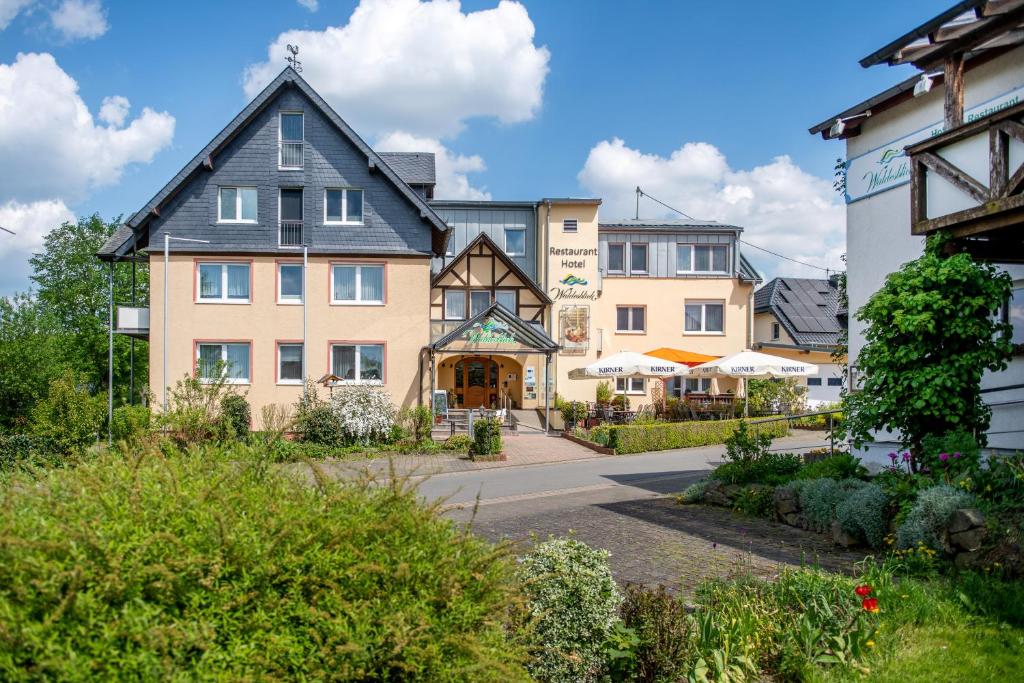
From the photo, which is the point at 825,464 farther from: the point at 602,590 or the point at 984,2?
the point at 602,590

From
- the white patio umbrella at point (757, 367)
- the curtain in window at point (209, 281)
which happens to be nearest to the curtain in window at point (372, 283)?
the curtain in window at point (209, 281)

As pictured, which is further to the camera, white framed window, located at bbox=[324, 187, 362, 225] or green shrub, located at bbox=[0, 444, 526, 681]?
white framed window, located at bbox=[324, 187, 362, 225]

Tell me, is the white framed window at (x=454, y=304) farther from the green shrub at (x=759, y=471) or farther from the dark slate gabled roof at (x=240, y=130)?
the green shrub at (x=759, y=471)

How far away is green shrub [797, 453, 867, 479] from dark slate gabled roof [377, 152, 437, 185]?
2371 cm

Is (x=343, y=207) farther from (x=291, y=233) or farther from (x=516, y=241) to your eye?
(x=516, y=241)

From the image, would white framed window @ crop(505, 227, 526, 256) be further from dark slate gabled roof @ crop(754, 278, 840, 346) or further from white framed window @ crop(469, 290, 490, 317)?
dark slate gabled roof @ crop(754, 278, 840, 346)

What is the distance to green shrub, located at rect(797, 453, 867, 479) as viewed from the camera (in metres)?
11.2

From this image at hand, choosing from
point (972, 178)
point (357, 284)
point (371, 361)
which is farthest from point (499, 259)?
point (972, 178)

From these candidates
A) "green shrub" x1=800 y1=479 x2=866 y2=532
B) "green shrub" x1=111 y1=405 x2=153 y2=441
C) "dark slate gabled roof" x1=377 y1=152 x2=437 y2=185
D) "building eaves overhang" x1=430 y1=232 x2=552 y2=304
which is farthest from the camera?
"building eaves overhang" x1=430 y1=232 x2=552 y2=304

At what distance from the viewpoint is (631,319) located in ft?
119

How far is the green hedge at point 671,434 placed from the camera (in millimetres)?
22688

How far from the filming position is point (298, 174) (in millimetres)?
26312

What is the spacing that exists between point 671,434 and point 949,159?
15111 millimetres

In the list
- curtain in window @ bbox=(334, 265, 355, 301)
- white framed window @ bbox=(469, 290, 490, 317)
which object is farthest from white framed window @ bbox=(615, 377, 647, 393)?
curtain in window @ bbox=(334, 265, 355, 301)
